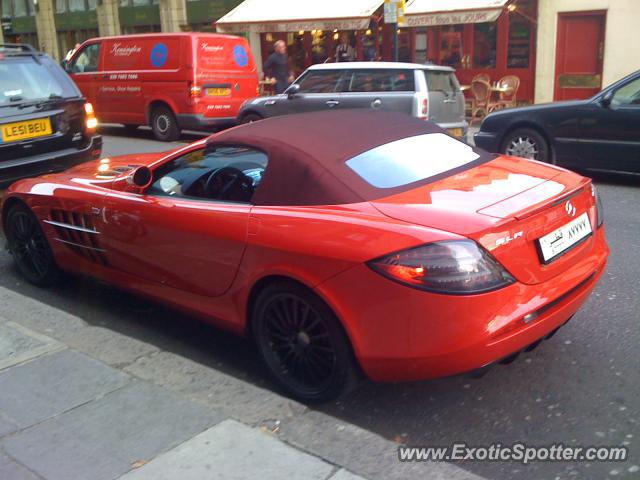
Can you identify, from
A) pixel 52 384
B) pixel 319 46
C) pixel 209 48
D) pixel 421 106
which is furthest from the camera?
pixel 319 46

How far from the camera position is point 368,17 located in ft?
54.0

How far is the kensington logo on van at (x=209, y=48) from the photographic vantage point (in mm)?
13281

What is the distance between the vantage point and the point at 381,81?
35.8 feet

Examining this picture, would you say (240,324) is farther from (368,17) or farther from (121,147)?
(368,17)

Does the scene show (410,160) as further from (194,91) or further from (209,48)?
(209,48)

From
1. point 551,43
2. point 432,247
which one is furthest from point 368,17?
point 432,247

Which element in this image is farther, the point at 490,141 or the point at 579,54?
the point at 579,54

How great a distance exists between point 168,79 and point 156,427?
36.7 ft

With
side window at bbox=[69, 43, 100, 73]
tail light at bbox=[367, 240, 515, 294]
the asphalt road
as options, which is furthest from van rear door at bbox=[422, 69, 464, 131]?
tail light at bbox=[367, 240, 515, 294]

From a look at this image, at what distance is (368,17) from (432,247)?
572 inches

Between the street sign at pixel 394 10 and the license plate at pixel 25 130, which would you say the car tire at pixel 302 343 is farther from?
the street sign at pixel 394 10

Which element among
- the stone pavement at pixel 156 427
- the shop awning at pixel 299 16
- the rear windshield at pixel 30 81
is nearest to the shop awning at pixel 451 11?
the shop awning at pixel 299 16

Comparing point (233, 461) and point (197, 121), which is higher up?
point (197, 121)

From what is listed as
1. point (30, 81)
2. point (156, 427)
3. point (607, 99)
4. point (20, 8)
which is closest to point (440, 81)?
point (607, 99)
